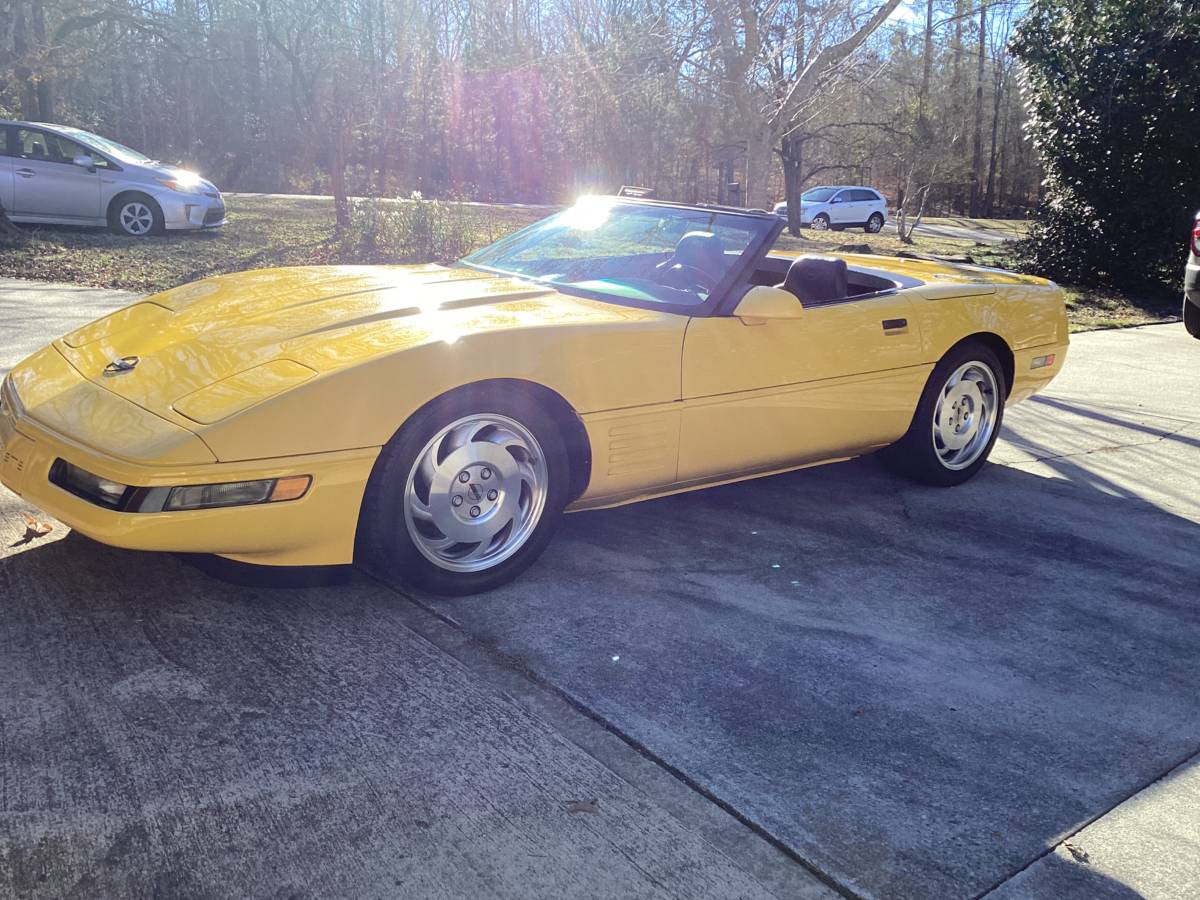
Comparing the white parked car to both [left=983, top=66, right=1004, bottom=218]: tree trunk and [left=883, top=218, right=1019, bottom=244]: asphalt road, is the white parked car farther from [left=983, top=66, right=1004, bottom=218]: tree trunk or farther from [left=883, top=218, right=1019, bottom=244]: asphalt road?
[left=983, top=66, right=1004, bottom=218]: tree trunk

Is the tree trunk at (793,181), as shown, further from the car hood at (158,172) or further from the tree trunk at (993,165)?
the tree trunk at (993,165)

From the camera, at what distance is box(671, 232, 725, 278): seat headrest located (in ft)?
13.3

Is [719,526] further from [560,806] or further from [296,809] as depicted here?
[296,809]

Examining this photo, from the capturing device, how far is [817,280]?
4.32 metres

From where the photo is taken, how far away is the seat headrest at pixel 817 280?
4301mm

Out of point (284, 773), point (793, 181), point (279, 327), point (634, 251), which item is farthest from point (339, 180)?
point (793, 181)

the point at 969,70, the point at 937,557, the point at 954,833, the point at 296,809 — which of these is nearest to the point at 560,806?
the point at 296,809

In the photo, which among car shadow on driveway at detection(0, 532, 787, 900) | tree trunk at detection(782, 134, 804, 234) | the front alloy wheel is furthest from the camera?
tree trunk at detection(782, 134, 804, 234)

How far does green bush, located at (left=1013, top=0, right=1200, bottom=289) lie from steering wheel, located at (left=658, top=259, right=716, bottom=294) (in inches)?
424

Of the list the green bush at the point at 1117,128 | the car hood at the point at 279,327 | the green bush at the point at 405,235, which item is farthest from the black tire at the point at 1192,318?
the green bush at the point at 405,235

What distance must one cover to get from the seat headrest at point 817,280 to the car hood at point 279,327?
2.83ft

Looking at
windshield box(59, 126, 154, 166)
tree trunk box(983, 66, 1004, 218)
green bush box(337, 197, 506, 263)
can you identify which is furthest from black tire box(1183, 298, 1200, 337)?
tree trunk box(983, 66, 1004, 218)

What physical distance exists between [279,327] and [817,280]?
84.5 inches

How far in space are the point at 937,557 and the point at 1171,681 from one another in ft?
3.43
